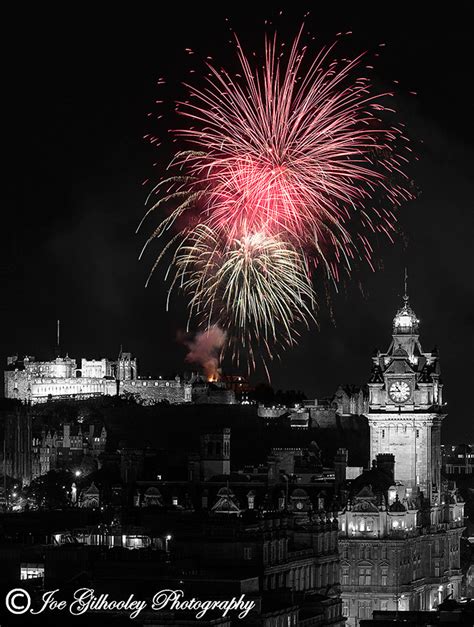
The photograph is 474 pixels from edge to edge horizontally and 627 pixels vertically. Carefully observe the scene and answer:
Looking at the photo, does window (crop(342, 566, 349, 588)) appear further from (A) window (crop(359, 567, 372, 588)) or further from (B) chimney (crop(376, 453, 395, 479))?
(B) chimney (crop(376, 453, 395, 479))

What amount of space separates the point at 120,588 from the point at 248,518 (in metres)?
21.8

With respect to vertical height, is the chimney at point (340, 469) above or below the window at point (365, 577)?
above

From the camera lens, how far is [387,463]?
144 meters

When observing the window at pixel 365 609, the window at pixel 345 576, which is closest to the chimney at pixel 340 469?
the window at pixel 345 576

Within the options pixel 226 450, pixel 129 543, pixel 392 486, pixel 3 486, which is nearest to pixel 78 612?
pixel 129 543

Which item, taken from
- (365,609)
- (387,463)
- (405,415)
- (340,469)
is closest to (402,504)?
(340,469)

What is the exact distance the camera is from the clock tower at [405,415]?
14900 centimetres

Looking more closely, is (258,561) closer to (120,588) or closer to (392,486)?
(120,588)

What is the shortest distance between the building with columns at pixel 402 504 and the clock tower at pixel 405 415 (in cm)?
6

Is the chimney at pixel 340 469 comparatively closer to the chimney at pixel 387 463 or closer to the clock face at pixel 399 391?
the chimney at pixel 387 463

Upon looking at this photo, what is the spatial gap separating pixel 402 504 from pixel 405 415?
1276cm

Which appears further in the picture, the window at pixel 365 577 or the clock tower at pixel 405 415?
the clock tower at pixel 405 415

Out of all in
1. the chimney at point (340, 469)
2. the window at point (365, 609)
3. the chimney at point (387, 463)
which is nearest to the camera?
the window at point (365, 609)

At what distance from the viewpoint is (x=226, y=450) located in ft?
513
